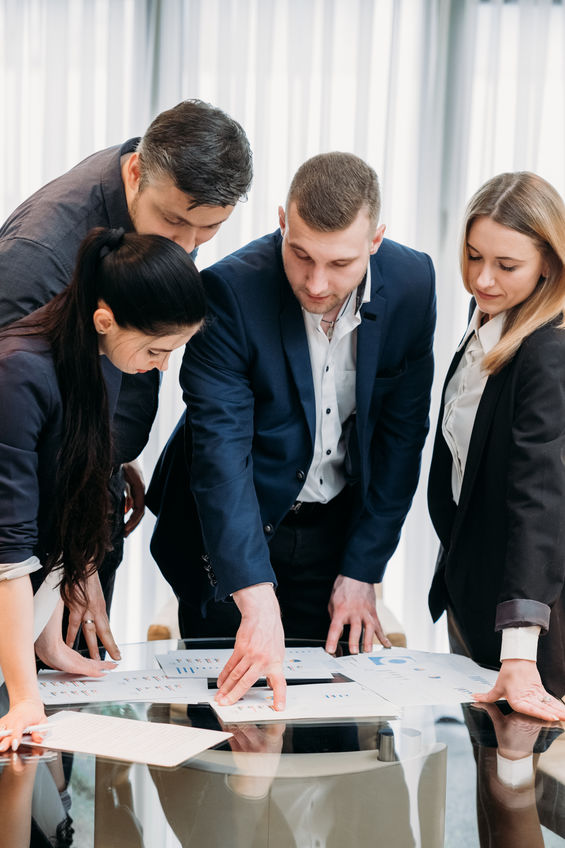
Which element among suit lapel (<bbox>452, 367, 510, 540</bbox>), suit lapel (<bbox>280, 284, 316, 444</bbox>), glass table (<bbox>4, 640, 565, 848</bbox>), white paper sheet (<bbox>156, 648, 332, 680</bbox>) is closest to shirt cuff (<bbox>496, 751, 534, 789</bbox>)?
glass table (<bbox>4, 640, 565, 848</bbox>)

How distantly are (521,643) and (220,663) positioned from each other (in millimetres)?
534

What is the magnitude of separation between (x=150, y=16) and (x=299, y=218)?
2.33 meters

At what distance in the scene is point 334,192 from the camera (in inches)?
62.1

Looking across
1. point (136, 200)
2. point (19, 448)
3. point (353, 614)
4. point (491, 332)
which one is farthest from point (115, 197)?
point (353, 614)

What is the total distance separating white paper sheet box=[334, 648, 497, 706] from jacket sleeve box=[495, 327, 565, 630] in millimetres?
139

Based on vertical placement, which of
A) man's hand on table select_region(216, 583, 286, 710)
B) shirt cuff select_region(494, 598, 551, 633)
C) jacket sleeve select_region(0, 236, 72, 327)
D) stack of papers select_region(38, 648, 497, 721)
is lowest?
stack of papers select_region(38, 648, 497, 721)

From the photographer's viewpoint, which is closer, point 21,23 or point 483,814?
point 483,814

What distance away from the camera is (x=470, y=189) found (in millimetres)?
3654

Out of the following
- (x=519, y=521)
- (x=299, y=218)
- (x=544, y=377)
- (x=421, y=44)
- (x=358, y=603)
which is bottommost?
(x=358, y=603)

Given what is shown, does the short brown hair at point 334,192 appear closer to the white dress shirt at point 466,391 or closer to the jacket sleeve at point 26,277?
the white dress shirt at point 466,391

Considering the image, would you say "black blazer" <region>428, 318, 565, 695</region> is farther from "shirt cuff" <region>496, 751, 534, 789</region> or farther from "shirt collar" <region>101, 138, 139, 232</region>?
"shirt collar" <region>101, 138, 139, 232</region>

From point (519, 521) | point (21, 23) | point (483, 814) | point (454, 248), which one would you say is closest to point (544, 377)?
point (519, 521)

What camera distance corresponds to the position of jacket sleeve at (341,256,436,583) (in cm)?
190

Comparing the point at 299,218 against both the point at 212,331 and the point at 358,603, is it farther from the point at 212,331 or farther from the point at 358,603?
the point at 358,603
